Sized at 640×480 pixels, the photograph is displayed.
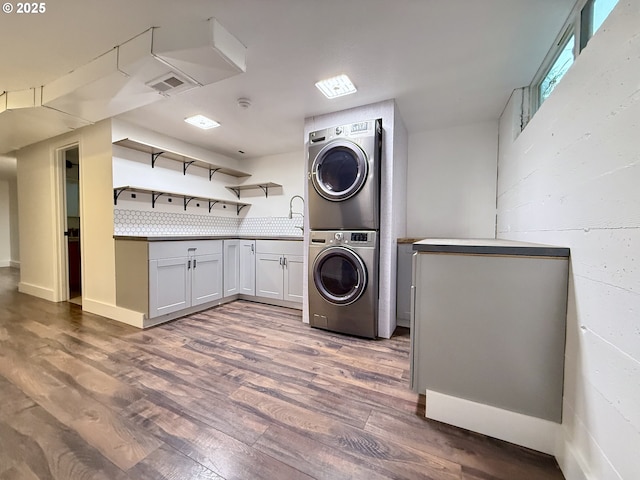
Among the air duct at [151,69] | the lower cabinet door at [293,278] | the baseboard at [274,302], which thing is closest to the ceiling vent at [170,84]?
the air duct at [151,69]

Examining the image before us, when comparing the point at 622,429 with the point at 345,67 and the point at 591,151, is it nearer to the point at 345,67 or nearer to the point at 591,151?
the point at 591,151

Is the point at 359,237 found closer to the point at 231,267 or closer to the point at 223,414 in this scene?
the point at 223,414

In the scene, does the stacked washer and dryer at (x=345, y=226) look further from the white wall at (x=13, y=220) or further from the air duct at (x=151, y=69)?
the white wall at (x=13, y=220)

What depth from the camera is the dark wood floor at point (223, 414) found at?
3.44ft

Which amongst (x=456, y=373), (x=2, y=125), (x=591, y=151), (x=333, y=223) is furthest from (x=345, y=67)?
(x=2, y=125)

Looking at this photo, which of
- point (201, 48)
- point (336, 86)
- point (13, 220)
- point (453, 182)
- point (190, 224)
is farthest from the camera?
point (13, 220)

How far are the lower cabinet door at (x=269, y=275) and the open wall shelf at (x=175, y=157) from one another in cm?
154

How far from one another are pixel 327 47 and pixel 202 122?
1.81m

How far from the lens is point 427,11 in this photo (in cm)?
137

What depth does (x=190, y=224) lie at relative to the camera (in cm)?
368

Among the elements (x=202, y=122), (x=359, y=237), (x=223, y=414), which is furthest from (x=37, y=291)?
(x=359, y=237)

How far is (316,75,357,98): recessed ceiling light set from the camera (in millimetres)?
2027

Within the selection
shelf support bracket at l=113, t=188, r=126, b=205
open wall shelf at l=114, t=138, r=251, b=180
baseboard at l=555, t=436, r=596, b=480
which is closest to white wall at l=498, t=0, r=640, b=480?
baseboard at l=555, t=436, r=596, b=480

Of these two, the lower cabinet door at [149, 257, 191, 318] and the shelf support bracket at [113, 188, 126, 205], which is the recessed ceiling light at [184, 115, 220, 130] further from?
the lower cabinet door at [149, 257, 191, 318]
